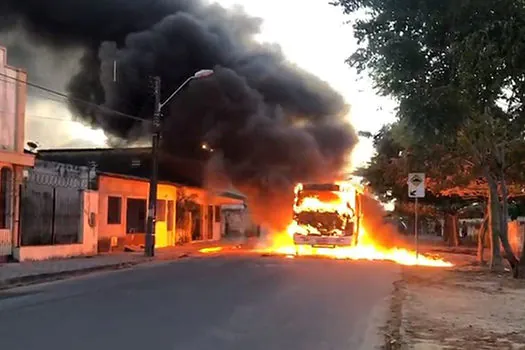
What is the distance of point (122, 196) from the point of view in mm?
31594

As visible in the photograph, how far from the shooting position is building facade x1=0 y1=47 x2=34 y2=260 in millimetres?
21953

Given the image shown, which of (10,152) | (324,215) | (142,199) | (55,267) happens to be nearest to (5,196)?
(10,152)

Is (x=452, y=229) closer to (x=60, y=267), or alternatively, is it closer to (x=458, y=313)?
(x=60, y=267)

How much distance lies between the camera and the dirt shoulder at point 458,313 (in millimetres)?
9406

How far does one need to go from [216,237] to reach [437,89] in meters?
40.5

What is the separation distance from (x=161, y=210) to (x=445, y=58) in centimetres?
2998

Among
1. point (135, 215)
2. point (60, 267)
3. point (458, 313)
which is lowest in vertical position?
point (458, 313)

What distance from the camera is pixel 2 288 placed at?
16.0m

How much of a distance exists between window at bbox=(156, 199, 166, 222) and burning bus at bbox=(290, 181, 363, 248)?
849 centimetres

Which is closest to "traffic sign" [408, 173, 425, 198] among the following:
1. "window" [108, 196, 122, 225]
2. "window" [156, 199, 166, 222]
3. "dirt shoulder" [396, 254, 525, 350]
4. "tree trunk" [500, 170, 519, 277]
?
"tree trunk" [500, 170, 519, 277]

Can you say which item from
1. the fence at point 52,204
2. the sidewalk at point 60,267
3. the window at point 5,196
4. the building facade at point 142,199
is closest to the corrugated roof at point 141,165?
the building facade at point 142,199

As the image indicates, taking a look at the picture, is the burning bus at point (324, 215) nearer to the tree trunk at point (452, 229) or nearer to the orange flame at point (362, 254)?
the orange flame at point (362, 254)

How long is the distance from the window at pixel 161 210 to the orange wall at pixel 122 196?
0.17 metres

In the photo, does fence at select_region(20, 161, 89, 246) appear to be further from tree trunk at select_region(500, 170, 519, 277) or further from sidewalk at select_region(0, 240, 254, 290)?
tree trunk at select_region(500, 170, 519, 277)
